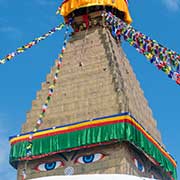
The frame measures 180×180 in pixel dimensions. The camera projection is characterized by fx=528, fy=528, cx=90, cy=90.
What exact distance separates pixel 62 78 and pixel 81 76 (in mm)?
982

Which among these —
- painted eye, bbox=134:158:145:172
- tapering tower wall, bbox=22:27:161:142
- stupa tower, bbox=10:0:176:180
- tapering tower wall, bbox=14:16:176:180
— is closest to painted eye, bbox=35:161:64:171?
stupa tower, bbox=10:0:176:180

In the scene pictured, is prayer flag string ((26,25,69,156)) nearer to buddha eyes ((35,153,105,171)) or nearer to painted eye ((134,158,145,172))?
buddha eyes ((35,153,105,171))

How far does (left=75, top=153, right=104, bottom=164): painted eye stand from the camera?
21.4m

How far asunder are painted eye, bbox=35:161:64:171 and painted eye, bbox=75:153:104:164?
2.74ft

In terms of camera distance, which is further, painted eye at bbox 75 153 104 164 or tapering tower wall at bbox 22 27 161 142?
tapering tower wall at bbox 22 27 161 142

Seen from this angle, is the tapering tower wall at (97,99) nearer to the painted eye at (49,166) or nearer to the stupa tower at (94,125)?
the stupa tower at (94,125)

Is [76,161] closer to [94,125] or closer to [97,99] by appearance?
[94,125]

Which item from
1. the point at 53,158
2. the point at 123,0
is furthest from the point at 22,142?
the point at 123,0

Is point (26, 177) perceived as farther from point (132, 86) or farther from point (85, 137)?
point (132, 86)

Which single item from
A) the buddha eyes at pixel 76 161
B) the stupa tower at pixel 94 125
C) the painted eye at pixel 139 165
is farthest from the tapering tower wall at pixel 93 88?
the painted eye at pixel 139 165

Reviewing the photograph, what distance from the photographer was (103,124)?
70.6ft

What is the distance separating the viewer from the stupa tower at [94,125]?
21.3m

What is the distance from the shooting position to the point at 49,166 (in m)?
22.1

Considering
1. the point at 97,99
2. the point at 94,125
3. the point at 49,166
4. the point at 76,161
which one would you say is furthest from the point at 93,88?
the point at 49,166
